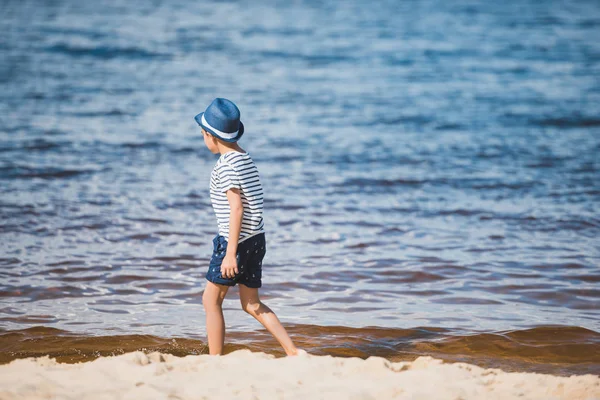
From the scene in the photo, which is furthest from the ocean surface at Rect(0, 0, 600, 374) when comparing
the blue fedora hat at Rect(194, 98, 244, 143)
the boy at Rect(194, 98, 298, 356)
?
the blue fedora hat at Rect(194, 98, 244, 143)

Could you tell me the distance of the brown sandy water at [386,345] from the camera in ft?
17.4

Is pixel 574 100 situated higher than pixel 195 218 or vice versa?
pixel 574 100

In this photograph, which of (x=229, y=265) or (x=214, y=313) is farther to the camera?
(x=214, y=313)

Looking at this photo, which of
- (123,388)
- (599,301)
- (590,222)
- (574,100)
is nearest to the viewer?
(123,388)

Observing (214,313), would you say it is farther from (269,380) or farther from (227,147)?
(227,147)

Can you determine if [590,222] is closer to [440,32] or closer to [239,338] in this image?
[239,338]

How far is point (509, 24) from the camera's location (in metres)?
34.5

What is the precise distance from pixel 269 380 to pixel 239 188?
3.90ft

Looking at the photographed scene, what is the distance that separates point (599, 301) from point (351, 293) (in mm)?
2261

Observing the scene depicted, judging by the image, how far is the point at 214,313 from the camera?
4.78m

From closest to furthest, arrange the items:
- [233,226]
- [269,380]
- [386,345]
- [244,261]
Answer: [269,380]
[233,226]
[244,261]
[386,345]

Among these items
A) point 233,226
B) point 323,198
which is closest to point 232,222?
point 233,226

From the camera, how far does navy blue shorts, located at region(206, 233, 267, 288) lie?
4.66 metres

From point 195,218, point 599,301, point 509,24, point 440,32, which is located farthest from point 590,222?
point 509,24
